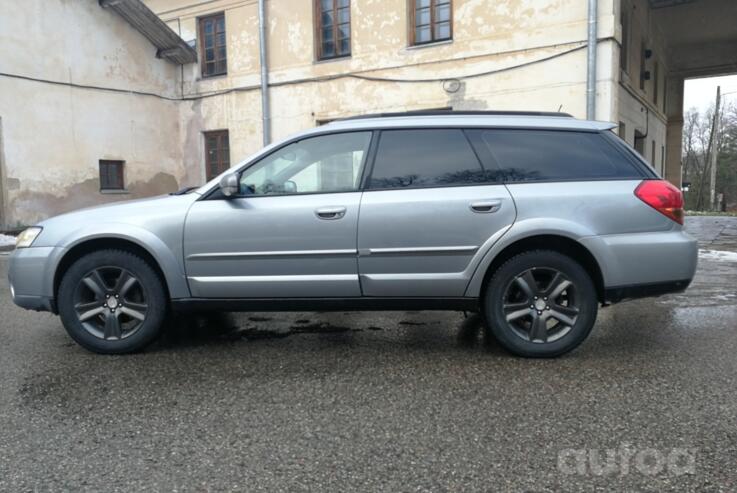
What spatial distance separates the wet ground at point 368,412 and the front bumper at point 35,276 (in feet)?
1.40

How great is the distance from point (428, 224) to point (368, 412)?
140cm

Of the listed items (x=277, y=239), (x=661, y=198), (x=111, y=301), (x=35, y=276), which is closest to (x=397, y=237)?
(x=277, y=239)

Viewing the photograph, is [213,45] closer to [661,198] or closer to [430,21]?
[430,21]

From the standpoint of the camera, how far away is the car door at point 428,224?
157 inches

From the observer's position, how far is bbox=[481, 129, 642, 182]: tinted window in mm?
4098

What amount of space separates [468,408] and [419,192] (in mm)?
1542

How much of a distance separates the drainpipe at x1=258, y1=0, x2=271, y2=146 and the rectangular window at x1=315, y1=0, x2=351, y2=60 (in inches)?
57.0

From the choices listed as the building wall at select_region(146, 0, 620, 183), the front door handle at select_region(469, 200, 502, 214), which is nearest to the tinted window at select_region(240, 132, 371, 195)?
the front door handle at select_region(469, 200, 502, 214)

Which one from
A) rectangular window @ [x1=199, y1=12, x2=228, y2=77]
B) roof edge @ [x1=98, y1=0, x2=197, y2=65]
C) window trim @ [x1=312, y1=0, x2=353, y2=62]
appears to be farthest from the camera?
rectangular window @ [x1=199, y1=12, x2=228, y2=77]

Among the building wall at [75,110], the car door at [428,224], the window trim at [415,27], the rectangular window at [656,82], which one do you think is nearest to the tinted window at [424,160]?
the car door at [428,224]

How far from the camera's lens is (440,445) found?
2773 mm

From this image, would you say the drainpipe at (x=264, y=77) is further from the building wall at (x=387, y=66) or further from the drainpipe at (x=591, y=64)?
the drainpipe at (x=591, y=64)

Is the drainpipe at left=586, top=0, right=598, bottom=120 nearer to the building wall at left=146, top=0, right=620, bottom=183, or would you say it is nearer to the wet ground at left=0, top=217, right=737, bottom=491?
the building wall at left=146, top=0, right=620, bottom=183

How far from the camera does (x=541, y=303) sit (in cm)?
404
